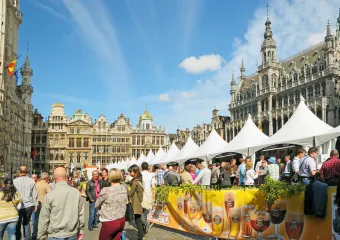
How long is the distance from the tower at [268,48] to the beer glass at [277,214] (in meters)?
50.8

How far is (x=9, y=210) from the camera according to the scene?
6.85 meters

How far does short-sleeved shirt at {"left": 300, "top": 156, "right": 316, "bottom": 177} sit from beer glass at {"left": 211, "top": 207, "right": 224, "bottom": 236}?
94.2 inches

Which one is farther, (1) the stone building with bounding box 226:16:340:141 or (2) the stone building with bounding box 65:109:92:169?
(2) the stone building with bounding box 65:109:92:169

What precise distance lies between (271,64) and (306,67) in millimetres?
7257

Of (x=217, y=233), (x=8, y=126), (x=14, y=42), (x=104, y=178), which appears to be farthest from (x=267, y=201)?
(x=14, y=42)

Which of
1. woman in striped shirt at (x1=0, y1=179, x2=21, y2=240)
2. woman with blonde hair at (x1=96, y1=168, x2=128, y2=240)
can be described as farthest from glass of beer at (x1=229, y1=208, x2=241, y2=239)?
woman in striped shirt at (x1=0, y1=179, x2=21, y2=240)

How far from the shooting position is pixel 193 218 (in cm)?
1072

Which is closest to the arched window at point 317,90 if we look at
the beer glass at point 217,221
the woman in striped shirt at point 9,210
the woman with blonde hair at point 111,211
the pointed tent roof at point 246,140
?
the pointed tent roof at point 246,140

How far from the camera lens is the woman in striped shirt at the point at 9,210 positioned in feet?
22.2

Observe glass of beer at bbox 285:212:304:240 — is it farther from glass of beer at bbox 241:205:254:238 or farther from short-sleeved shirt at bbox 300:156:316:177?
short-sleeved shirt at bbox 300:156:316:177

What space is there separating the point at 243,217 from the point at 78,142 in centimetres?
7681

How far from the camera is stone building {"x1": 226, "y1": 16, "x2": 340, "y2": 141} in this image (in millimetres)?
44253

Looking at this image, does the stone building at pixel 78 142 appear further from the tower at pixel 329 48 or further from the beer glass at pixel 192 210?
the beer glass at pixel 192 210

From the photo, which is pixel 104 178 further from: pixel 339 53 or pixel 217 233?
pixel 339 53
